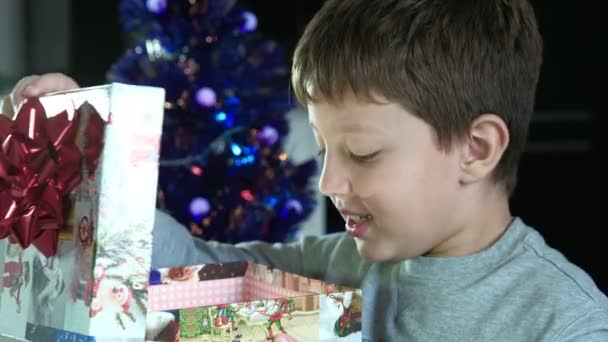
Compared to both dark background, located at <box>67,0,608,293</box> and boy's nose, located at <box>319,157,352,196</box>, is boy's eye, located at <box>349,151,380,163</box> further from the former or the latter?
dark background, located at <box>67,0,608,293</box>

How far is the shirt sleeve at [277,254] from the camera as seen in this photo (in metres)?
1.32

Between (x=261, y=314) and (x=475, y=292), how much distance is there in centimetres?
40

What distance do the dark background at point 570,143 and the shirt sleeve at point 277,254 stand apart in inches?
62.4

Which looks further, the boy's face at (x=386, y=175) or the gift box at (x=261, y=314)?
the boy's face at (x=386, y=175)

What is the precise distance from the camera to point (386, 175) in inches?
44.4

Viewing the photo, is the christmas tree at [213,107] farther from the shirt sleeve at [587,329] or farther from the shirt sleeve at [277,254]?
the shirt sleeve at [587,329]

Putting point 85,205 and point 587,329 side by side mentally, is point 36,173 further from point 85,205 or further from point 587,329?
point 587,329

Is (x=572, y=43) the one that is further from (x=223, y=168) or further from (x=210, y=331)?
(x=210, y=331)

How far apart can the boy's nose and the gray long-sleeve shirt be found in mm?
181

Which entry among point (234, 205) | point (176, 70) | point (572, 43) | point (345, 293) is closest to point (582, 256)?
point (572, 43)

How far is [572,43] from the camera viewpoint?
110 inches

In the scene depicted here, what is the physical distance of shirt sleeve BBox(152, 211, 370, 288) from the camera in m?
1.32

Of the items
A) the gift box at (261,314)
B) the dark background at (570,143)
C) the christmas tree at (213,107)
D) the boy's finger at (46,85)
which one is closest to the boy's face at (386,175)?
the gift box at (261,314)

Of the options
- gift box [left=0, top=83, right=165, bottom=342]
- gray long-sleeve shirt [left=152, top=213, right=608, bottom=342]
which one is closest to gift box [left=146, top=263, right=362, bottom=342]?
gift box [left=0, top=83, right=165, bottom=342]
